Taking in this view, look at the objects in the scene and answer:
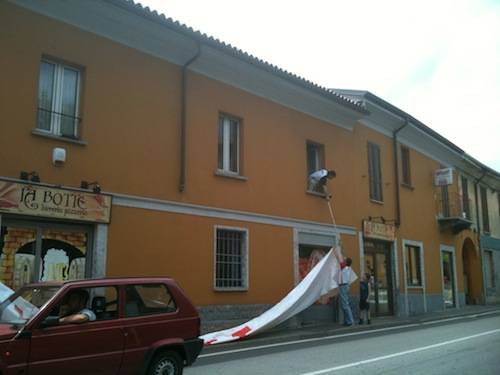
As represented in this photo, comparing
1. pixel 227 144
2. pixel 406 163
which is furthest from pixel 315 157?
pixel 406 163

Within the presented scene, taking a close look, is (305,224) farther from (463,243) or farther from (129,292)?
(463,243)

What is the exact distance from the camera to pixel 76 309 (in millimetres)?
6617

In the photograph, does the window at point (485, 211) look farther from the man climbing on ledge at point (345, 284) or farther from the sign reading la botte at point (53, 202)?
the sign reading la botte at point (53, 202)

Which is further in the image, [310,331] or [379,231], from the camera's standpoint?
[379,231]

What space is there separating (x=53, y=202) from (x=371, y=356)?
658 cm

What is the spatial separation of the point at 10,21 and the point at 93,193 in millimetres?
3545

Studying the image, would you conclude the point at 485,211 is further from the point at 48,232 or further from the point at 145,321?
the point at 145,321

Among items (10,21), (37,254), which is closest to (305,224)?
(37,254)

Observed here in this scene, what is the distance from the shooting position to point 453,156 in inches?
1070

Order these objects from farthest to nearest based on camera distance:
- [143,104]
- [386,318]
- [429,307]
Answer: [429,307] < [386,318] < [143,104]

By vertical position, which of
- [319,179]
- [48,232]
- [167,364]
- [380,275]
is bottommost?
[167,364]

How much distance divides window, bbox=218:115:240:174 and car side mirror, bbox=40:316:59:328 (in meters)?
8.45

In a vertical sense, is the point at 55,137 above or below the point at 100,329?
above

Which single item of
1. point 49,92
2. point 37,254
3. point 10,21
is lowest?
point 37,254
